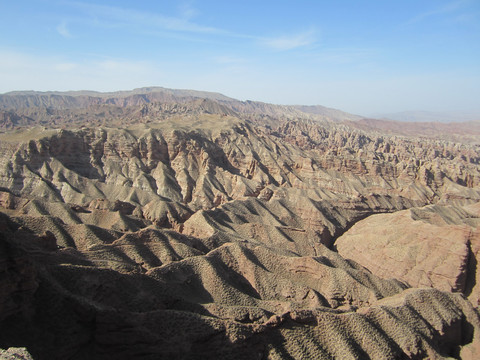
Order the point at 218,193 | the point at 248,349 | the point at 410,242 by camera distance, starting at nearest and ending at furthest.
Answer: the point at 248,349 < the point at 410,242 < the point at 218,193

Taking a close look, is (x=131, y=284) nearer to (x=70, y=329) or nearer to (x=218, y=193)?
(x=70, y=329)

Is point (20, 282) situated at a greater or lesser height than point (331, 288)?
greater

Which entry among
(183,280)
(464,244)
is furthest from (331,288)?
(464,244)

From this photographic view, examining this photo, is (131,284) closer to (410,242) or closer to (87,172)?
(410,242)

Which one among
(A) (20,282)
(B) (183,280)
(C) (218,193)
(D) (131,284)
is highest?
(A) (20,282)

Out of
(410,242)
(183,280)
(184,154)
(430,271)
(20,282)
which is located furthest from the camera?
(184,154)

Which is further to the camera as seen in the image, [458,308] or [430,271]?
[430,271]
